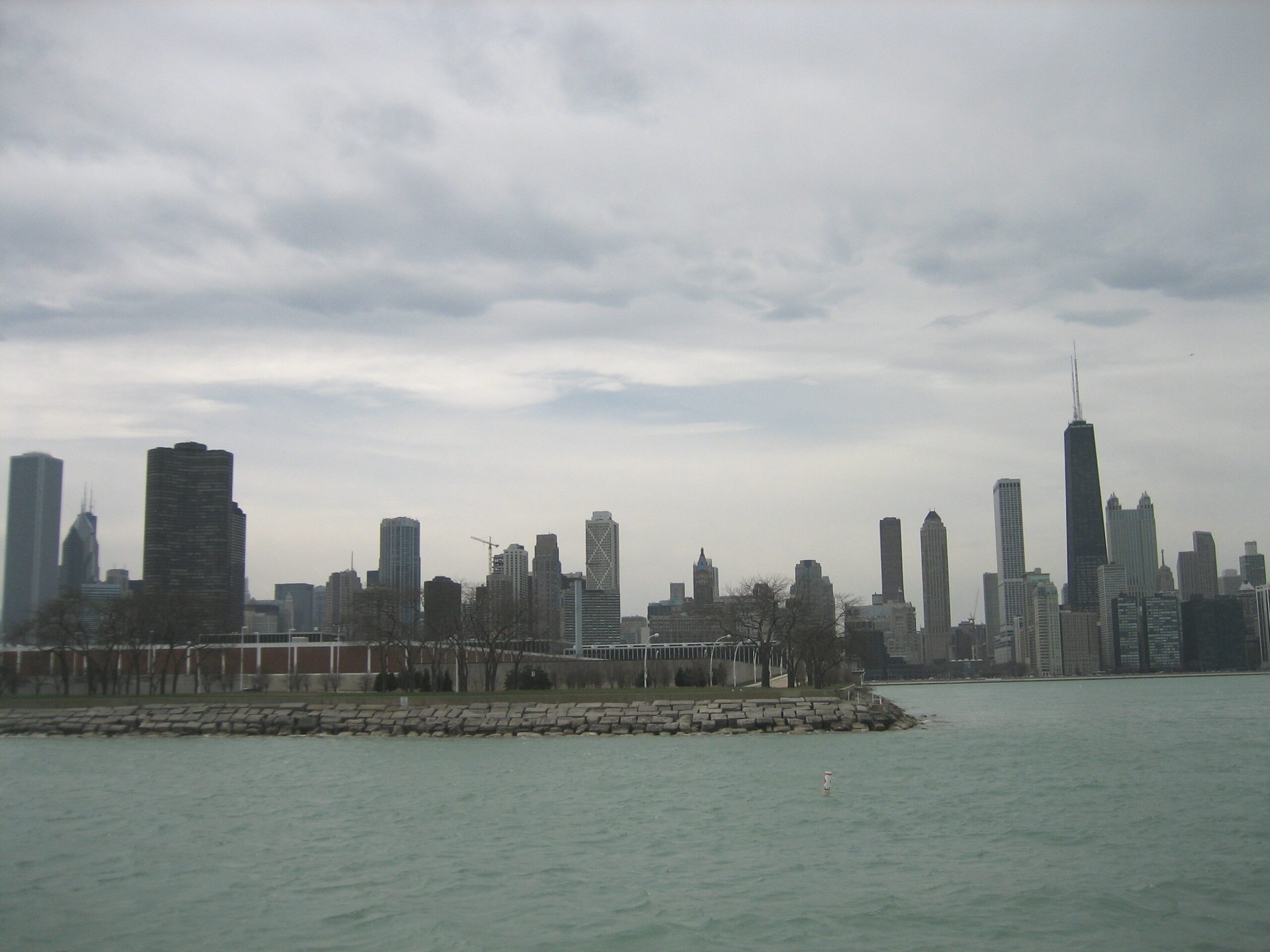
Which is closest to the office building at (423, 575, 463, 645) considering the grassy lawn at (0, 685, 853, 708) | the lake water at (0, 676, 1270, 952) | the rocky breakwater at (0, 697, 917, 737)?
the grassy lawn at (0, 685, 853, 708)

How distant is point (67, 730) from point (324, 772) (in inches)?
1158

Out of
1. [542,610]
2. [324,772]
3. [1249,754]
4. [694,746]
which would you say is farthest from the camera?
[542,610]

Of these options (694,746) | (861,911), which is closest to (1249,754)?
(694,746)

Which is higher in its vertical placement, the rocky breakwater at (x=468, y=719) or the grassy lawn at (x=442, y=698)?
the grassy lawn at (x=442, y=698)

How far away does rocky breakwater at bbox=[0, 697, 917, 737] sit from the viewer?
5544 centimetres

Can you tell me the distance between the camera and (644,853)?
73.3 ft

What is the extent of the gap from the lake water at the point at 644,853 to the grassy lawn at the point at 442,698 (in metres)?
20.0

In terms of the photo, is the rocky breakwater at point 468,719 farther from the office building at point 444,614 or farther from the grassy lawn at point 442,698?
the office building at point 444,614

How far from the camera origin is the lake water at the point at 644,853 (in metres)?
16.5

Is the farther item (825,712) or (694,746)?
(825,712)

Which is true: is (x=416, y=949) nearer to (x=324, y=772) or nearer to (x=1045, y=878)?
(x=1045, y=878)

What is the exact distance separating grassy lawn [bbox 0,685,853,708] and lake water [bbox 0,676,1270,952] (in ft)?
65.7

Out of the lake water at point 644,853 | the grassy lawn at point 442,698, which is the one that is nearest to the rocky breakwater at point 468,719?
the grassy lawn at point 442,698

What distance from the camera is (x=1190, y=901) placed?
Result: 696 inches
